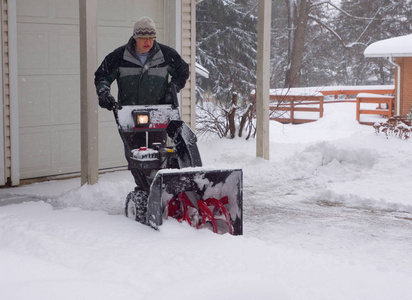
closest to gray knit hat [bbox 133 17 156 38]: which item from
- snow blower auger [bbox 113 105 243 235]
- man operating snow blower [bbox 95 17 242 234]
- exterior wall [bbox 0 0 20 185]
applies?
man operating snow blower [bbox 95 17 242 234]

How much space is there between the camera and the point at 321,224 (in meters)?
6.93

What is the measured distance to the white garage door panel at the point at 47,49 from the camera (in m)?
8.99

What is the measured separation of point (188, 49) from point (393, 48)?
355 inches

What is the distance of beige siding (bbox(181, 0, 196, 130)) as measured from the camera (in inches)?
420

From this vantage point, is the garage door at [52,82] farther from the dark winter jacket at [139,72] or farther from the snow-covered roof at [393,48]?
the snow-covered roof at [393,48]

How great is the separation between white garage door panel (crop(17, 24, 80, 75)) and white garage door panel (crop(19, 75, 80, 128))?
0.40 feet

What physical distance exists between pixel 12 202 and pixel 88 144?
43.7 inches

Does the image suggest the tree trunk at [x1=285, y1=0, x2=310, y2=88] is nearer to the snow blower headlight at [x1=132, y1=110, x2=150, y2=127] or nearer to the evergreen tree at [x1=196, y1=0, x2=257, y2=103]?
the evergreen tree at [x1=196, y1=0, x2=257, y2=103]

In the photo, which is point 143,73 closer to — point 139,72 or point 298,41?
point 139,72

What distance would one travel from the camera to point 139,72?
6395 millimetres

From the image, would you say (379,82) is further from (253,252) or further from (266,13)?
(253,252)

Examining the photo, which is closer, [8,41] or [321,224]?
[321,224]

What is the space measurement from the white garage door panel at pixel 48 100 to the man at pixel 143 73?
9.79 ft

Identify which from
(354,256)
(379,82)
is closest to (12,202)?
(354,256)
